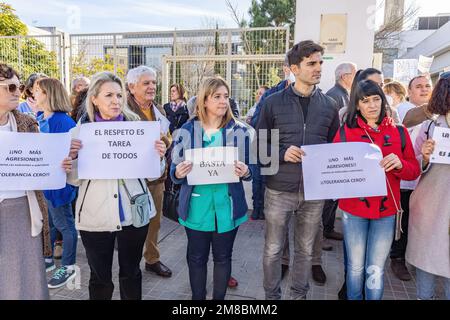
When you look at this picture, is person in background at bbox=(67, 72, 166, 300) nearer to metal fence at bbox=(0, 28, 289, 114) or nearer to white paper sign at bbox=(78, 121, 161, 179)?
white paper sign at bbox=(78, 121, 161, 179)

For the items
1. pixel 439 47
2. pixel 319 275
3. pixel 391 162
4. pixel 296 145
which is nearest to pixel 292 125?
pixel 296 145

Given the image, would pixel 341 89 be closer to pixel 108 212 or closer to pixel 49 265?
pixel 108 212

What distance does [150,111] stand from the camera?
3.74m

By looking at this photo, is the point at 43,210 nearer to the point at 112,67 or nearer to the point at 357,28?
the point at 357,28

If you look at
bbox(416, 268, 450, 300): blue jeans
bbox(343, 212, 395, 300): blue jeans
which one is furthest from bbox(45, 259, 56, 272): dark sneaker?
bbox(416, 268, 450, 300): blue jeans

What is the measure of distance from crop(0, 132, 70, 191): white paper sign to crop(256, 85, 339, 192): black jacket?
152cm

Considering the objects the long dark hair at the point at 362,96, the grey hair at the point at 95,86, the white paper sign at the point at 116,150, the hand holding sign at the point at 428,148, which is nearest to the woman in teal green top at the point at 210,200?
the white paper sign at the point at 116,150

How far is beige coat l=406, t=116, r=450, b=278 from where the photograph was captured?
8.84 feet

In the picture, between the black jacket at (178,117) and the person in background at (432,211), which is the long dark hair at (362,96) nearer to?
the person in background at (432,211)

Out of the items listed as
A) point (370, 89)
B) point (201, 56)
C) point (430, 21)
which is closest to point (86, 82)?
point (201, 56)

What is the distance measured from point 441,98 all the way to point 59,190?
3434mm

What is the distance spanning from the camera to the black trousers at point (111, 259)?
2615mm
